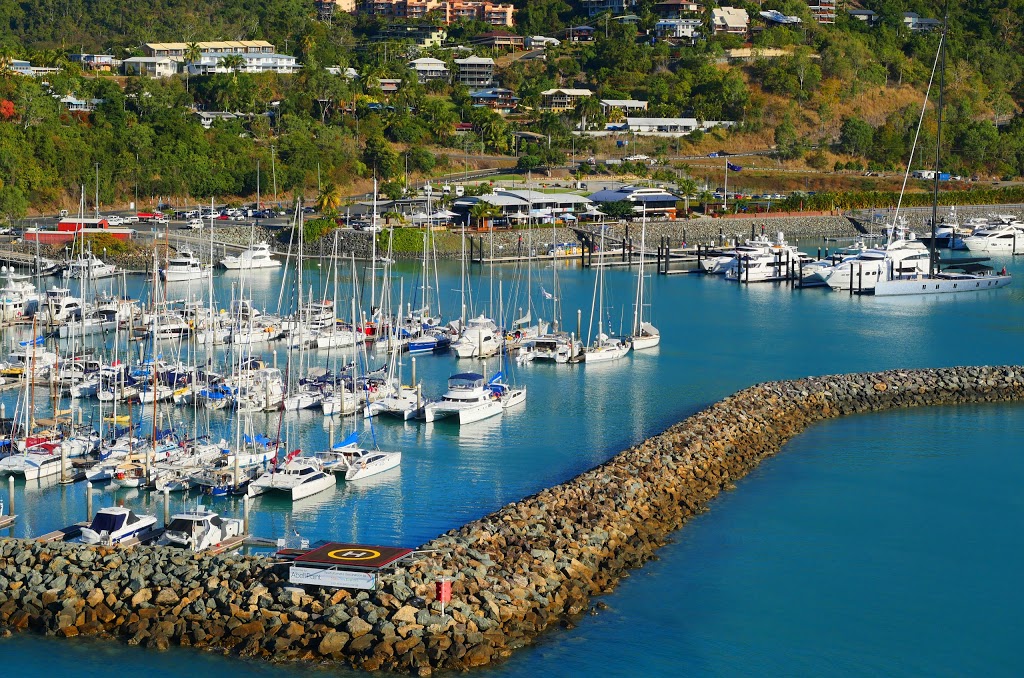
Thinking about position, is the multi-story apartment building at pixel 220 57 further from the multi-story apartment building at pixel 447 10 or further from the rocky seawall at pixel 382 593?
the rocky seawall at pixel 382 593

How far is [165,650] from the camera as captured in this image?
20.5 metres

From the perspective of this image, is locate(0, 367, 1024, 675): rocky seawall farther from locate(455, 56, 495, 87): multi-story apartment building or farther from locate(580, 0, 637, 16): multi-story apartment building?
locate(580, 0, 637, 16): multi-story apartment building

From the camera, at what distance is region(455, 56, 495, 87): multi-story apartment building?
368 feet

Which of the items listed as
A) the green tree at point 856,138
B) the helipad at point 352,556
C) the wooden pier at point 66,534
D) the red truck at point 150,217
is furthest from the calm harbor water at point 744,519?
the green tree at point 856,138

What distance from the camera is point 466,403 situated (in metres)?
35.4

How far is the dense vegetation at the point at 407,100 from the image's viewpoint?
81625 millimetres

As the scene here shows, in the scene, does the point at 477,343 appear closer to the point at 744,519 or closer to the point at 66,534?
the point at 744,519

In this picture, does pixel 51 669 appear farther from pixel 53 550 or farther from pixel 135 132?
pixel 135 132

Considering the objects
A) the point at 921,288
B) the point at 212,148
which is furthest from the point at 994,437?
the point at 212,148

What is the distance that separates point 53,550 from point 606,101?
86.7 meters

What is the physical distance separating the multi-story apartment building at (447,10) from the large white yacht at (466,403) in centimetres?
10191

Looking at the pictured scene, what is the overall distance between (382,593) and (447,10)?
4706 inches

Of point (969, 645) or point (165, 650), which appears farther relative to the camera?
point (969, 645)

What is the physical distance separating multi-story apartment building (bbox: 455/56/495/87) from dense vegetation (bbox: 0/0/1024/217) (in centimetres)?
133
